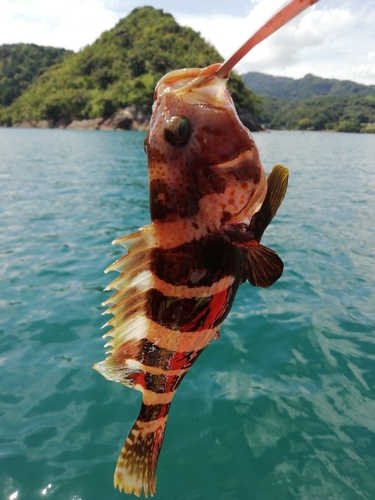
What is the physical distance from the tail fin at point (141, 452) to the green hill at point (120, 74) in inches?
3077

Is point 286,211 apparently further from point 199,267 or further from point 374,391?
point 199,267

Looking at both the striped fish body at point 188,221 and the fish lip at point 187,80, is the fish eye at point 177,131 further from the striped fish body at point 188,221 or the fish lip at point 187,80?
the fish lip at point 187,80

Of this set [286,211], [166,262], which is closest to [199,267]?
[166,262]

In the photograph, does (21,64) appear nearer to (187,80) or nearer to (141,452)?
(187,80)

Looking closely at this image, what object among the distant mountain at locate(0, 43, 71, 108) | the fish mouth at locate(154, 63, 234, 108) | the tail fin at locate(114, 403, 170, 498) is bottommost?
the tail fin at locate(114, 403, 170, 498)

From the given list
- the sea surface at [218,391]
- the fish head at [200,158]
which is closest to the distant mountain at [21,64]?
the sea surface at [218,391]

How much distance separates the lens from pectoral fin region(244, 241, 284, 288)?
6.40ft

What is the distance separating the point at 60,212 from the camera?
12727 millimetres

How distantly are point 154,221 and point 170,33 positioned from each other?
367 feet

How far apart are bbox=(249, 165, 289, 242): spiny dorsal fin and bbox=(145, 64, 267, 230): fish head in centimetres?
14

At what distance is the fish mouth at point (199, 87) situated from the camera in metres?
1.72

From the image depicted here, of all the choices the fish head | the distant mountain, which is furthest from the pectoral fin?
the distant mountain

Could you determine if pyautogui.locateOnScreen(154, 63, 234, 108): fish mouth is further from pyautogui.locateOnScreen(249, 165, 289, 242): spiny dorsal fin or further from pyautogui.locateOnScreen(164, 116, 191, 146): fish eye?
pyautogui.locateOnScreen(249, 165, 289, 242): spiny dorsal fin

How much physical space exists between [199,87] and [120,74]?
97.0m
